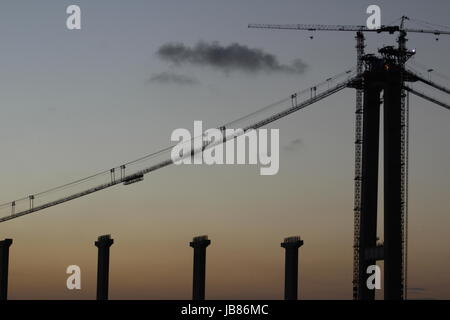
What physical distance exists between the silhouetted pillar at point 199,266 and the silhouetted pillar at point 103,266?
17.8 metres

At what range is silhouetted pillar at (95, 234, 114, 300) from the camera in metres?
166

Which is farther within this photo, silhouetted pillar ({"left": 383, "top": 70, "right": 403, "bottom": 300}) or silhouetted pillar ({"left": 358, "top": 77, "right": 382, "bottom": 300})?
silhouetted pillar ({"left": 358, "top": 77, "right": 382, "bottom": 300})

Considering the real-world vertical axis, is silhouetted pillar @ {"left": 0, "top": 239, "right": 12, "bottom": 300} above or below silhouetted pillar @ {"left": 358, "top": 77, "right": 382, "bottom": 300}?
below

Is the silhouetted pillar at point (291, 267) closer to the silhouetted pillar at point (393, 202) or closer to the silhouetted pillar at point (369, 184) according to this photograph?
the silhouetted pillar at point (393, 202)

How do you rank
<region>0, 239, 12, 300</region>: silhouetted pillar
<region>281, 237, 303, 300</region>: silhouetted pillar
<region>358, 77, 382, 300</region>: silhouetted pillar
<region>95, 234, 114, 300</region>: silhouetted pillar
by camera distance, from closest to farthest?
1. <region>281, 237, 303, 300</region>: silhouetted pillar
2. <region>95, 234, 114, 300</region>: silhouetted pillar
3. <region>358, 77, 382, 300</region>: silhouetted pillar
4. <region>0, 239, 12, 300</region>: silhouetted pillar

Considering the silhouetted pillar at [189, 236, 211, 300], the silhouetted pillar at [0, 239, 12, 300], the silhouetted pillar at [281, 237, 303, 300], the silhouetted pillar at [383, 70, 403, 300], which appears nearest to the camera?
the silhouetted pillar at [281, 237, 303, 300]

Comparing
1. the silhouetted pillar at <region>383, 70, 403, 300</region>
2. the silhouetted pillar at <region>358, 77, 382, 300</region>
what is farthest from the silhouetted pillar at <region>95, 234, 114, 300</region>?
the silhouetted pillar at <region>383, 70, 403, 300</region>

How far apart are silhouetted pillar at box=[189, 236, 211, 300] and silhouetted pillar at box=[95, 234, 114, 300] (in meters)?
17.8

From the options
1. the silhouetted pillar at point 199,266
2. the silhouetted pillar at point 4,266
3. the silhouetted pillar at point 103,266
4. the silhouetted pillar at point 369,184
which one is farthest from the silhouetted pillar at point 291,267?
the silhouetted pillar at point 4,266

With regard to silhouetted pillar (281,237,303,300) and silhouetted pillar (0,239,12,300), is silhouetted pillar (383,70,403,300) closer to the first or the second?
silhouetted pillar (281,237,303,300)

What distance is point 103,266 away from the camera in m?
166

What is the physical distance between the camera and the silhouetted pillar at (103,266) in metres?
166

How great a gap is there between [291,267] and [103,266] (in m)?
35.7
